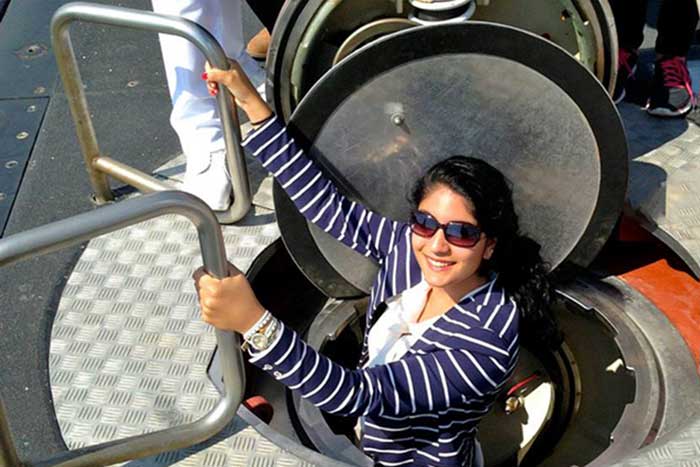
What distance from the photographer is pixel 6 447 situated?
60.9 inches

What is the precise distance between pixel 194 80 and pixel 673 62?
161 cm

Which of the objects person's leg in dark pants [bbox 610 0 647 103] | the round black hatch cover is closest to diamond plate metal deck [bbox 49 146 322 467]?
the round black hatch cover

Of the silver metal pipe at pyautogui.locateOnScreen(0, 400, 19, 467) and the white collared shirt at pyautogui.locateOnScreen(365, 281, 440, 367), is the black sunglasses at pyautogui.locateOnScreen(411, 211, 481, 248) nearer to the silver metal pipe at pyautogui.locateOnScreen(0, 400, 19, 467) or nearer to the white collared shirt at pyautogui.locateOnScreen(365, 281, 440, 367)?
the white collared shirt at pyautogui.locateOnScreen(365, 281, 440, 367)

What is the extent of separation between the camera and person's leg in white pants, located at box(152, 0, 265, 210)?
91.7 inches

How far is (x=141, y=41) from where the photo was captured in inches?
135

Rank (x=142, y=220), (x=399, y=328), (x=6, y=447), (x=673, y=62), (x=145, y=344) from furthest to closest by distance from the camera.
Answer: (x=673, y=62), (x=145, y=344), (x=399, y=328), (x=6, y=447), (x=142, y=220)

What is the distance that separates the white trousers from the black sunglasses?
38.4 inches

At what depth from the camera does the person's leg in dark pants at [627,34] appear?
2.91 metres

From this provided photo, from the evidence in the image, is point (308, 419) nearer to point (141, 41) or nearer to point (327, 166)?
point (327, 166)

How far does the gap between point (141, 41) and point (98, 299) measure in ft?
5.12

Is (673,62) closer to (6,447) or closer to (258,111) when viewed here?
(258,111)

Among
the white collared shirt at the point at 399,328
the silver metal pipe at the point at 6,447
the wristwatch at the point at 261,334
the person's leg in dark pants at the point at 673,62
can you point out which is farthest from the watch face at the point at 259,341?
the person's leg in dark pants at the point at 673,62

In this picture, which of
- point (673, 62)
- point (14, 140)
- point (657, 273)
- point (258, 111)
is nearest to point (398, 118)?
point (258, 111)

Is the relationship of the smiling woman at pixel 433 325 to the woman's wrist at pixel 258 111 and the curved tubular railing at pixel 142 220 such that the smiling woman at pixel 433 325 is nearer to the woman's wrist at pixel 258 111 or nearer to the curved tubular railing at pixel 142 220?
the woman's wrist at pixel 258 111
